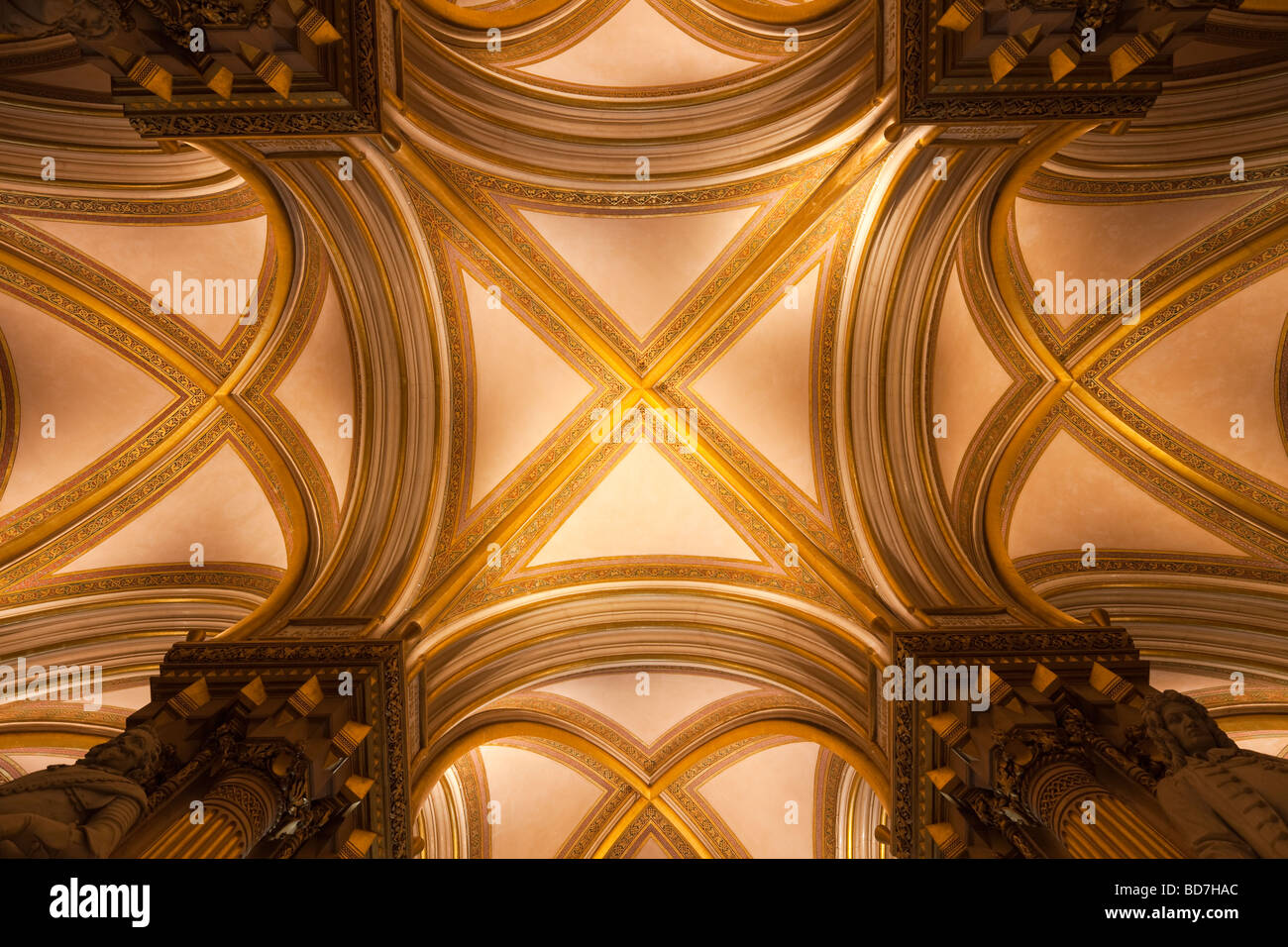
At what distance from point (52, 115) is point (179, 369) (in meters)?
3.10

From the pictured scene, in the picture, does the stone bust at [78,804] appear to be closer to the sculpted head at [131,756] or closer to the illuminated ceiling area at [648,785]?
the sculpted head at [131,756]

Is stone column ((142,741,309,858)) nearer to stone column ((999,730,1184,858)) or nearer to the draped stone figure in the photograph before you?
stone column ((999,730,1184,858))

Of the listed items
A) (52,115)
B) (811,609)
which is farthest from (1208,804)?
(52,115)

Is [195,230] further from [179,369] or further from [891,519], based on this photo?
[891,519]

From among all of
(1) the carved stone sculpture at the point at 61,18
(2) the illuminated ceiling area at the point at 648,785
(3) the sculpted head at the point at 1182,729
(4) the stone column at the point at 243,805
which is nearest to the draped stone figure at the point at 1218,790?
(3) the sculpted head at the point at 1182,729

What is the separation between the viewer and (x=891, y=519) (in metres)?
7.90

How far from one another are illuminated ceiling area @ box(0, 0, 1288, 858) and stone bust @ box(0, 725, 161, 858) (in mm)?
2679

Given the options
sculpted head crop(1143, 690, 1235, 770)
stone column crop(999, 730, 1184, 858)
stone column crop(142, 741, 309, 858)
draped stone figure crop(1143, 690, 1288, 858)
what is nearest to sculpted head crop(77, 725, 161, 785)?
stone column crop(142, 741, 309, 858)

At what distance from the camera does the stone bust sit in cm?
302

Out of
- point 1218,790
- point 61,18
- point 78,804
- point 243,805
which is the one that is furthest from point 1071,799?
point 61,18

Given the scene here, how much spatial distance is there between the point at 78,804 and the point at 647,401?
654 centimetres

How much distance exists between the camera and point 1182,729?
4.01 metres

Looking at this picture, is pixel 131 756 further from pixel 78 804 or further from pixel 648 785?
pixel 648 785

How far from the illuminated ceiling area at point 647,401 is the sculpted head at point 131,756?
245 centimetres
